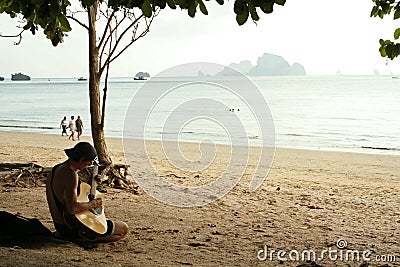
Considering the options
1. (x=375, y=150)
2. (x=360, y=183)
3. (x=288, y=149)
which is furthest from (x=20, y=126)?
(x=360, y=183)

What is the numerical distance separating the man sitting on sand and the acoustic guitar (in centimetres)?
6

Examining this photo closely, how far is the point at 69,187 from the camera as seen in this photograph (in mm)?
5309

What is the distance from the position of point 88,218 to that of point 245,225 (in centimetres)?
282

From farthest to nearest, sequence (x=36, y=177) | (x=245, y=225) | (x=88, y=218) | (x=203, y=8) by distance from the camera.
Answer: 1. (x=36, y=177)
2. (x=245, y=225)
3. (x=88, y=218)
4. (x=203, y=8)

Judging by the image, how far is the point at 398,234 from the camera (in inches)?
302

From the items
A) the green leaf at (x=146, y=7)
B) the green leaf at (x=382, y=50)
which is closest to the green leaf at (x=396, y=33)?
the green leaf at (x=382, y=50)

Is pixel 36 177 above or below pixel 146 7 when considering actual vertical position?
below

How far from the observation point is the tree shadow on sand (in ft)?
18.3

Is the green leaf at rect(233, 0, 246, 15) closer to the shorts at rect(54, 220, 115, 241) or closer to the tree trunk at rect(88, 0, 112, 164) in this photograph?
the shorts at rect(54, 220, 115, 241)

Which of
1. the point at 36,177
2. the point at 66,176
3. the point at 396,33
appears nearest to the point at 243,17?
the point at 396,33

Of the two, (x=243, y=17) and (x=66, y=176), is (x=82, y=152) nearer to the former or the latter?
(x=66, y=176)

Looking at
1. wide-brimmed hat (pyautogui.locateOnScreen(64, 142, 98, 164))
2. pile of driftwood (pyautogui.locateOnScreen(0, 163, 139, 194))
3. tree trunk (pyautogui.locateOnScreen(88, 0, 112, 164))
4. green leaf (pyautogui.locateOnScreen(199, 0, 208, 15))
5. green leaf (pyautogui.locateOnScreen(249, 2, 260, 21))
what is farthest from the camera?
tree trunk (pyautogui.locateOnScreen(88, 0, 112, 164))

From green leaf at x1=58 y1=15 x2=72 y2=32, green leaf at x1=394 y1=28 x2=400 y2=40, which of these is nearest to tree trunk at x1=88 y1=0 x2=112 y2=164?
green leaf at x1=58 y1=15 x2=72 y2=32

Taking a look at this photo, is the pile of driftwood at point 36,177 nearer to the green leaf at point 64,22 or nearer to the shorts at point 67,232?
the shorts at point 67,232
